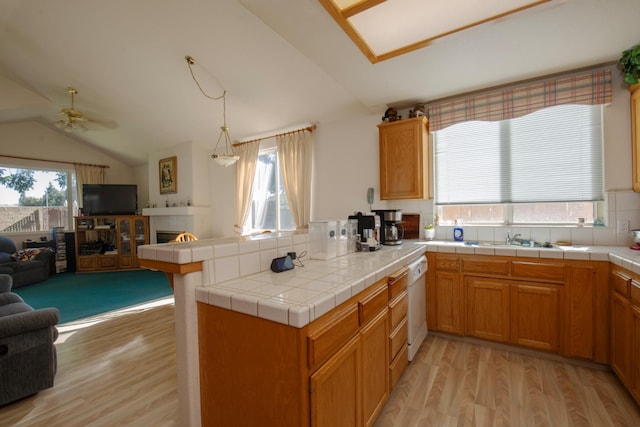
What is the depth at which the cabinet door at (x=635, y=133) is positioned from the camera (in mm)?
2066

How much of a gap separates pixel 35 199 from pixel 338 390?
7770mm

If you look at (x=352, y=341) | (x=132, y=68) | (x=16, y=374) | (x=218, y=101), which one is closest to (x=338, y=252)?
(x=352, y=341)

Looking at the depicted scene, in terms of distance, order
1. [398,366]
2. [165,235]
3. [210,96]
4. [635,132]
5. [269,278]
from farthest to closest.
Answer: [165,235], [210,96], [635,132], [398,366], [269,278]

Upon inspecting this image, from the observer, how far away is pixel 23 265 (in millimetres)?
4586

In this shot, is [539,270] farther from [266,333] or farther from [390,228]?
[266,333]

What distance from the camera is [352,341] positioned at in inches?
48.1

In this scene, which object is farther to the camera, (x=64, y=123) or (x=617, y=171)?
(x=64, y=123)

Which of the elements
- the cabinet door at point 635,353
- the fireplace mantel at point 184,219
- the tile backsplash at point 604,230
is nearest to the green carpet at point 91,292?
the fireplace mantel at point 184,219

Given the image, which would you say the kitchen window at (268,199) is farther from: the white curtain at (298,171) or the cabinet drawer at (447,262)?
the cabinet drawer at (447,262)

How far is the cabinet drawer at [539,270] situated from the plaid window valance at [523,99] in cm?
140

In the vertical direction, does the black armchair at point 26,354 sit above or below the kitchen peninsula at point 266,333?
below

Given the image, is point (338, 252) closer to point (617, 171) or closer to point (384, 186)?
point (384, 186)

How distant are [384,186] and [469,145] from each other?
1.01 metres

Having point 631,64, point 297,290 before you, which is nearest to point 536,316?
point 631,64
